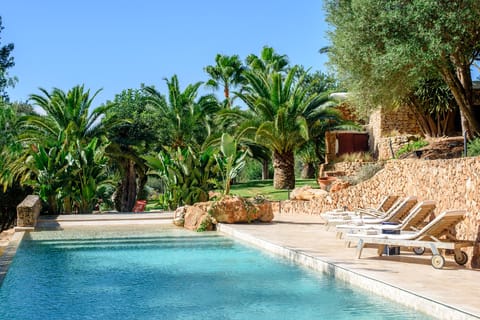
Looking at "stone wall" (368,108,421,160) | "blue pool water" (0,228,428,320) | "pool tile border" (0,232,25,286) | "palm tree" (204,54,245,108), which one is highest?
"palm tree" (204,54,245,108)

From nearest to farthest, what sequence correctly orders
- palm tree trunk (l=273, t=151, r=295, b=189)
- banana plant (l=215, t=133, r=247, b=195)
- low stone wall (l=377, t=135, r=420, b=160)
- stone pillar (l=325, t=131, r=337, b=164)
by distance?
banana plant (l=215, t=133, r=247, b=195)
low stone wall (l=377, t=135, r=420, b=160)
palm tree trunk (l=273, t=151, r=295, b=189)
stone pillar (l=325, t=131, r=337, b=164)

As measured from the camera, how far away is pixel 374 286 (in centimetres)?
771

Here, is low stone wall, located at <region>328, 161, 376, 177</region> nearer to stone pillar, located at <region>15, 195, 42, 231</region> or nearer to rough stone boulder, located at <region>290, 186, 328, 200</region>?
rough stone boulder, located at <region>290, 186, 328, 200</region>

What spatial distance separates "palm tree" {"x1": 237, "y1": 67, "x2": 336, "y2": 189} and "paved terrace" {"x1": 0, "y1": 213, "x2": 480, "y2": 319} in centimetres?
1305

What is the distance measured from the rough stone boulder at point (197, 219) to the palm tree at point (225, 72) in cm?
3208

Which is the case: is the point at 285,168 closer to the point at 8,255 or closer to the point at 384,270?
the point at 8,255

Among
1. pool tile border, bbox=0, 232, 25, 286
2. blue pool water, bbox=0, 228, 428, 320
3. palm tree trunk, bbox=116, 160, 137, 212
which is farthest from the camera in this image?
palm tree trunk, bbox=116, 160, 137, 212

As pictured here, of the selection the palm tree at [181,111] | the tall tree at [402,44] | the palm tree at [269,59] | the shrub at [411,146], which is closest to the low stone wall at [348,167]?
the shrub at [411,146]

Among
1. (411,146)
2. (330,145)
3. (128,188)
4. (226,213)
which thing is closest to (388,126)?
(330,145)

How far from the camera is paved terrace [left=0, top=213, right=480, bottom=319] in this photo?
6488 mm

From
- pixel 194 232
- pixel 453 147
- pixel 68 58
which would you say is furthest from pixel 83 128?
pixel 453 147

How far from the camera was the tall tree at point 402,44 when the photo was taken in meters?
17.4

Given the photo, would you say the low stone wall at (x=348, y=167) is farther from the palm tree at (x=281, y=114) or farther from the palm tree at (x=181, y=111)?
the palm tree at (x=181, y=111)

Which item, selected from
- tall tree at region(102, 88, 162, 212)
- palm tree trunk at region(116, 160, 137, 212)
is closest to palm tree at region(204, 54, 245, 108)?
tall tree at region(102, 88, 162, 212)
